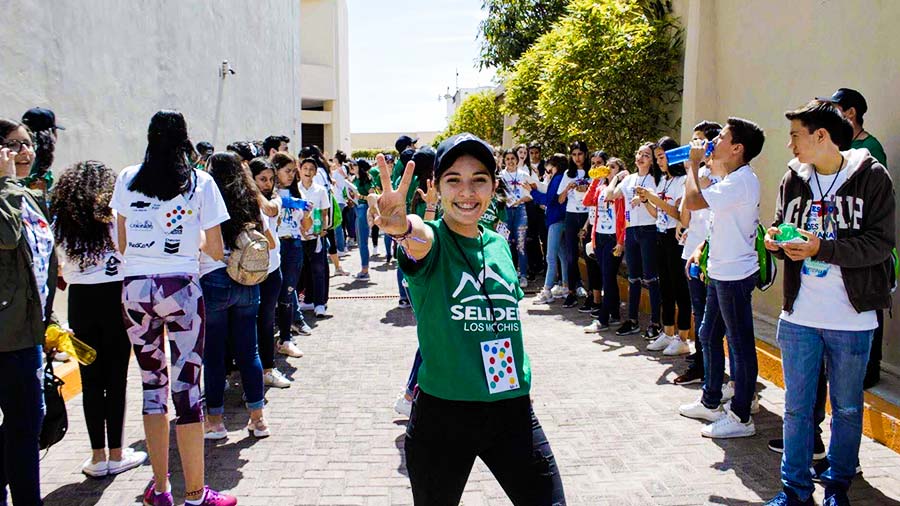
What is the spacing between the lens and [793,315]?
12.3ft

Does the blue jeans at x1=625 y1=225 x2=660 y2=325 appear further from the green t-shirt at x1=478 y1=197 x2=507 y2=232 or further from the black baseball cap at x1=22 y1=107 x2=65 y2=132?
the black baseball cap at x1=22 y1=107 x2=65 y2=132

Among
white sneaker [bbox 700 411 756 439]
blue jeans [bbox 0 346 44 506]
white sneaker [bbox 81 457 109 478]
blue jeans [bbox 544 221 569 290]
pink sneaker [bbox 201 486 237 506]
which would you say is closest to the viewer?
blue jeans [bbox 0 346 44 506]

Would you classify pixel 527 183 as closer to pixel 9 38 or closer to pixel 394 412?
pixel 394 412

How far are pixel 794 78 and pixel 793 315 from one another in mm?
4225

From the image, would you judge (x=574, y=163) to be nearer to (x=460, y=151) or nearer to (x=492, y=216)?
(x=492, y=216)

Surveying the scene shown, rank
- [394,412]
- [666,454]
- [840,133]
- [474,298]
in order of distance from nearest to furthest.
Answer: [474,298] → [840,133] → [666,454] → [394,412]

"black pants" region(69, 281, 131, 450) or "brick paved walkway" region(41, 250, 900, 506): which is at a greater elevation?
"black pants" region(69, 281, 131, 450)

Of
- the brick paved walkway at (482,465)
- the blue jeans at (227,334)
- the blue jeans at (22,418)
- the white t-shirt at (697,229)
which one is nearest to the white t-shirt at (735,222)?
the white t-shirt at (697,229)

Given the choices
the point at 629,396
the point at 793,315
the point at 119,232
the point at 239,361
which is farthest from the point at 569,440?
the point at 119,232

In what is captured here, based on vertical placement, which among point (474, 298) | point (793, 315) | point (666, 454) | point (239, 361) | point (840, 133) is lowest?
point (666, 454)

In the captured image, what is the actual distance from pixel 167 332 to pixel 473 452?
6.77 feet

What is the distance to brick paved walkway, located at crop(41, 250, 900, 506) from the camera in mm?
4129

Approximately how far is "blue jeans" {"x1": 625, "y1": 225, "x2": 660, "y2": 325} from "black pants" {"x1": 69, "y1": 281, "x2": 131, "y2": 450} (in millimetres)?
5245

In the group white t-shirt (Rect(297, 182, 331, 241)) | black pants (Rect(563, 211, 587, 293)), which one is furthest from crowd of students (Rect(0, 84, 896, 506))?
black pants (Rect(563, 211, 587, 293))
